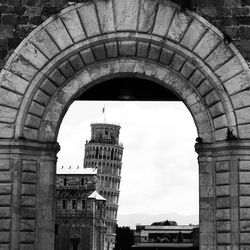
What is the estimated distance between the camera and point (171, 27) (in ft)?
50.4

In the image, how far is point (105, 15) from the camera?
15.5 meters

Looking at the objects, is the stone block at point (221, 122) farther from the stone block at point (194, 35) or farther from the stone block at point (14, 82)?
the stone block at point (14, 82)

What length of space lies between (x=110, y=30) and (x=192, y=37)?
5.76 ft

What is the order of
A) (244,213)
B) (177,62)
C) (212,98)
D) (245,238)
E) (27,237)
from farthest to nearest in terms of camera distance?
(177,62) < (212,98) < (27,237) < (244,213) < (245,238)

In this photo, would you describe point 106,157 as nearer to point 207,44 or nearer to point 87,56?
point 87,56

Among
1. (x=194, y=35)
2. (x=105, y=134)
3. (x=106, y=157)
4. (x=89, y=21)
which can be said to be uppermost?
(x=105, y=134)

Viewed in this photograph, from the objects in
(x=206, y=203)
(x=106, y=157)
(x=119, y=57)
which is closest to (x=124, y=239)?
(x=106, y=157)

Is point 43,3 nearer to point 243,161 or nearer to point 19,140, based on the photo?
point 19,140

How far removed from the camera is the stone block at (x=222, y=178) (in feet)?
48.8

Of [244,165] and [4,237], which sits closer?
[4,237]

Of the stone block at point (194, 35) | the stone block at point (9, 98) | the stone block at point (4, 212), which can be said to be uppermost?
the stone block at point (194, 35)

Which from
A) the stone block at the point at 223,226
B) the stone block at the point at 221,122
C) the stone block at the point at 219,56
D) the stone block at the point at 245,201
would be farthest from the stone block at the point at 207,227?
the stone block at the point at 219,56

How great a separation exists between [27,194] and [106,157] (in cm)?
12386

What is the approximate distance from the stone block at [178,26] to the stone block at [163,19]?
0.10 m
